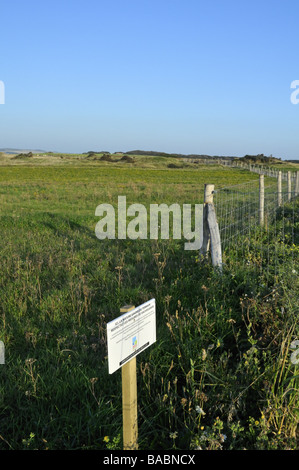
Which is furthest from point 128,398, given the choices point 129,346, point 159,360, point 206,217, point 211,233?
point 206,217

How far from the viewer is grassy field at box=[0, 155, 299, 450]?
2896 millimetres

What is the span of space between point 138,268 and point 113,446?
14.4ft

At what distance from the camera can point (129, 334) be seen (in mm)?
2424

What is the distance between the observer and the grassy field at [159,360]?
2896mm

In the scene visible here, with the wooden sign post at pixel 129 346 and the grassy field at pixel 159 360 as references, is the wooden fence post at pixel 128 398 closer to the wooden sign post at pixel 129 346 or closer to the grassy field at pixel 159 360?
the wooden sign post at pixel 129 346

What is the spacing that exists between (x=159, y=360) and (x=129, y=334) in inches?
54.8

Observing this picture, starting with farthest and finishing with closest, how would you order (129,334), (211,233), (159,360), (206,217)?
(206,217) < (211,233) < (159,360) < (129,334)

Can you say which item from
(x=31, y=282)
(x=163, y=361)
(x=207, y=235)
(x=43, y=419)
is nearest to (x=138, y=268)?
(x=207, y=235)

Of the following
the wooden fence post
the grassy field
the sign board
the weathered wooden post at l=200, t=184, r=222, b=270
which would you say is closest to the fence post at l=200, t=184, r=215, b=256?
the weathered wooden post at l=200, t=184, r=222, b=270

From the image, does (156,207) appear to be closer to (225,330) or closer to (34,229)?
(34,229)

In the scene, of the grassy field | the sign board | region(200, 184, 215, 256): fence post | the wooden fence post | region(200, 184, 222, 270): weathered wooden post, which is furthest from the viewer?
region(200, 184, 215, 256): fence post

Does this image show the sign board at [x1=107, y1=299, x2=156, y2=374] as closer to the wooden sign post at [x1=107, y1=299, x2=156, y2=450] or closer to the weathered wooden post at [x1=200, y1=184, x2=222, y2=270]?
the wooden sign post at [x1=107, y1=299, x2=156, y2=450]

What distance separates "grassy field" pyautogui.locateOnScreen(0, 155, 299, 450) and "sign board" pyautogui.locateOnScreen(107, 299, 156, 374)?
0.63 meters

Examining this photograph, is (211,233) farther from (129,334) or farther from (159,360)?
(129,334)
